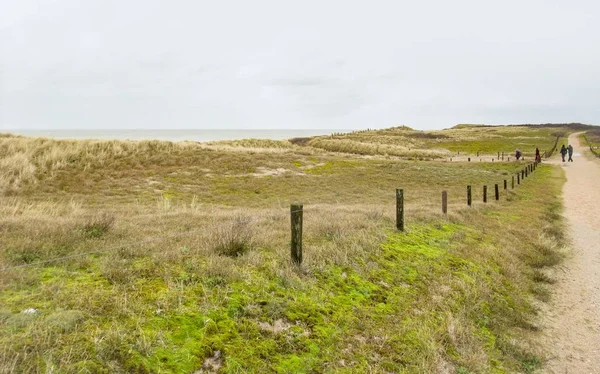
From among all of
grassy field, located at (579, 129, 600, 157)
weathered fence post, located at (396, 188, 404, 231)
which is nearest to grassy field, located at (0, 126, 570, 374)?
weathered fence post, located at (396, 188, 404, 231)

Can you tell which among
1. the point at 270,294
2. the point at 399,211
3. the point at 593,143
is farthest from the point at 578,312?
the point at 593,143

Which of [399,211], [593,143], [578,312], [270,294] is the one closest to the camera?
[270,294]

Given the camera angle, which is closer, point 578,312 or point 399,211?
point 578,312

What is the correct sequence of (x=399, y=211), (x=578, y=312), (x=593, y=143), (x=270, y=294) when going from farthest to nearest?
(x=593, y=143) < (x=399, y=211) < (x=578, y=312) < (x=270, y=294)

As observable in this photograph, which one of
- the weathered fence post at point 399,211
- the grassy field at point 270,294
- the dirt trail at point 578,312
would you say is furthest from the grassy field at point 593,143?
the grassy field at point 270,294

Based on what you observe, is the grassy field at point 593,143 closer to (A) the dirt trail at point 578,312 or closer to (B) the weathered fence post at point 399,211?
(A) the dirt trail at point 578,312

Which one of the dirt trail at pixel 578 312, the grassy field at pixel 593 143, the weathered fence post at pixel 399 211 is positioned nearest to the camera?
the dirt trail at pixel 578 312

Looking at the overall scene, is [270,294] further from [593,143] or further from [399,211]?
[593,143]

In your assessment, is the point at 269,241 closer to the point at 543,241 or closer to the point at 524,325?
the point at 524,325

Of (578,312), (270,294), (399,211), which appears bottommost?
(578,312)

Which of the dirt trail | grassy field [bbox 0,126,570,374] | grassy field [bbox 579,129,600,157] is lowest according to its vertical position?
the dirt trail

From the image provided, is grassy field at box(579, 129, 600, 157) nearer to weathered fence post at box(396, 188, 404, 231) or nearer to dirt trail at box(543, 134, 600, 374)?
dirt trail at box(543, 134, 600, 374)

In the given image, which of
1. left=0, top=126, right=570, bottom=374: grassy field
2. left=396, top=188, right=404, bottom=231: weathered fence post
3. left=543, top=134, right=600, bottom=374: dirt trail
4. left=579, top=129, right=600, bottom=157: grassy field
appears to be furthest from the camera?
left=579, top=129, right=600, bottom=157: grassy field

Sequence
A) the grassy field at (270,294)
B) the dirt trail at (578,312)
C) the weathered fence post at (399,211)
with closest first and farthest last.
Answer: the grassy field at (270,294), the dirt trail at (578,312), the weathered fence post at (399,211)
